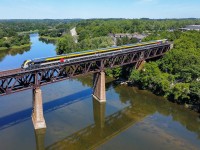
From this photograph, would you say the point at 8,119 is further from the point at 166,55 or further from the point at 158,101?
the point at 166,55

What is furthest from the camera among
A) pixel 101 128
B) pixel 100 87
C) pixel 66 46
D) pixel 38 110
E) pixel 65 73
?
pixel 66 46

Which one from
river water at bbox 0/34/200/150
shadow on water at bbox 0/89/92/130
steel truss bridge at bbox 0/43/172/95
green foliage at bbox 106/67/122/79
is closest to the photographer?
river water at bbox 0/34/200/150

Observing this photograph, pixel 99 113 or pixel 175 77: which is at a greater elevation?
pixel 175 77

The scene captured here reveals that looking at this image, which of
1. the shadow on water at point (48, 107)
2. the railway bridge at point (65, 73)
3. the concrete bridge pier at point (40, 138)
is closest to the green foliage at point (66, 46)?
the railway bridge at point (65, 73)

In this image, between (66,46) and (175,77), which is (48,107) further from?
(66,46)

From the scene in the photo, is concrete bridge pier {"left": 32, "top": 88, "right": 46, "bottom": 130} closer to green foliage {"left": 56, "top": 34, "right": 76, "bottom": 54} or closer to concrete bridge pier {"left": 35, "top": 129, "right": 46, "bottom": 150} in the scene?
concrete bridge pier {"left": 35, "top": 129, "right": 46, "bottom": 150}

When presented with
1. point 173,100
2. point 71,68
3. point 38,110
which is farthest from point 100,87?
point 173,100

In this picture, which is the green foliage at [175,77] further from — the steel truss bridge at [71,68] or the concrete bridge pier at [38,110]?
the concrete bridge pier at [38,110]

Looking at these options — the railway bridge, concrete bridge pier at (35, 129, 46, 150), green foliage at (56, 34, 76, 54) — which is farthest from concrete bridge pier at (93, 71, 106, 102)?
green foliage at (56, 34, 76, 54)
